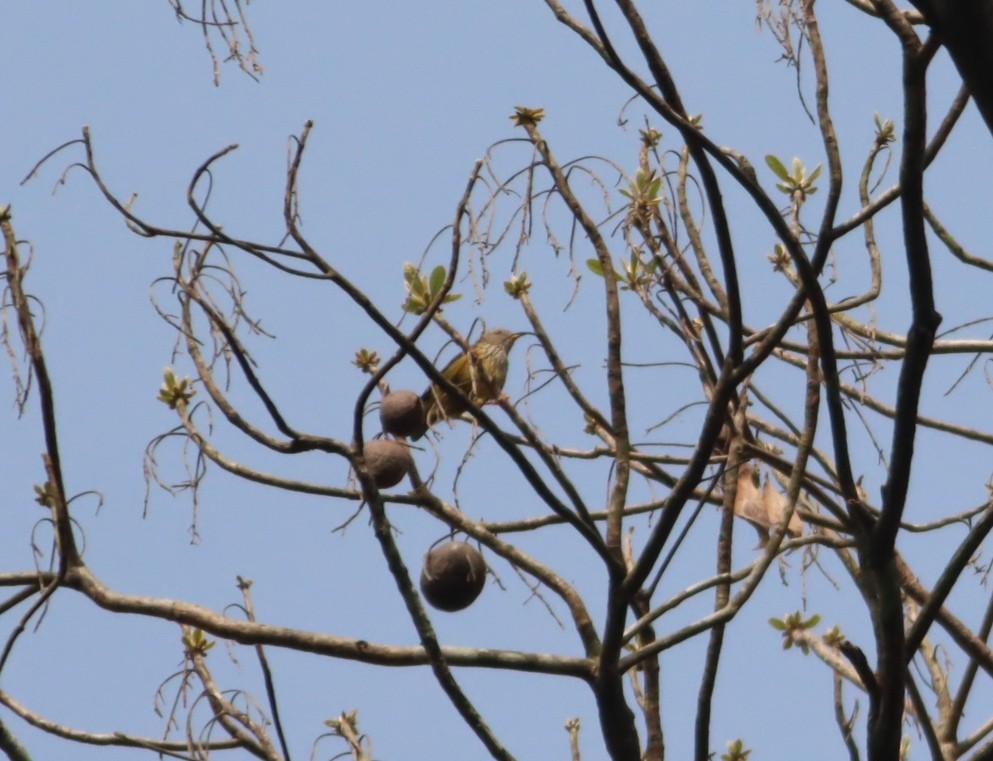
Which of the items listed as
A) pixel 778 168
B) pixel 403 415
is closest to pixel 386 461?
pixel 403 415

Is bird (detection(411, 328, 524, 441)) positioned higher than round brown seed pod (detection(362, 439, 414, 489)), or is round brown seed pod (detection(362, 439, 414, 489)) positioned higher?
bird (detection(411, 328, 524, 441))

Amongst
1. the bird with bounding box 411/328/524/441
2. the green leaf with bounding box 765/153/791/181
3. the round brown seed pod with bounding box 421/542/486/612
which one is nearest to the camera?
the round brown seed pod with bounding box 421/542/486/612

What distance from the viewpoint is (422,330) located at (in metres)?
2.44

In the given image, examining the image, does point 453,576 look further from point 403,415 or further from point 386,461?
point 403,415

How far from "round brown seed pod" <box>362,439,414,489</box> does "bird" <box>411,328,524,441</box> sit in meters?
0.17

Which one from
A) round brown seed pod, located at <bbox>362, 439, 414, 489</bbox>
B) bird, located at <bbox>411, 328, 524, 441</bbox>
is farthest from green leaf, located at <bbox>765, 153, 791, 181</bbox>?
round brown seed pod, located at <bbox>362, 439, 414, 489</bbox>

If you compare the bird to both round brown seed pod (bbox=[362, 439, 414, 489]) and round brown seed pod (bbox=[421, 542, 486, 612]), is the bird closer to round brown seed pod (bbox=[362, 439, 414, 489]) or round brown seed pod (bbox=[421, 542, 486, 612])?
round brown seed pod (bbox=[362, 439, 414, 489])

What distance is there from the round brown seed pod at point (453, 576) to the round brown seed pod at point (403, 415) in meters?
0.42

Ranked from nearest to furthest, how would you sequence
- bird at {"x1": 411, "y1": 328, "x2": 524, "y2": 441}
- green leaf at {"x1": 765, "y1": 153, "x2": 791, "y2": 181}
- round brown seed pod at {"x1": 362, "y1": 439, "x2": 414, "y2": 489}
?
round brown seed pod at {"x1": 362, "y1": 439, "x2": 414, "y2": 489}, bird at {"x1": 411, "y1": 328, "x2": 524, "y2": 441}, green leaf at {"x1": 765, "y1": 153, "x2": 791, "y2": 181}

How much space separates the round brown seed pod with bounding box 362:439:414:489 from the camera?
295 cm

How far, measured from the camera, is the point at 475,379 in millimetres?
3141

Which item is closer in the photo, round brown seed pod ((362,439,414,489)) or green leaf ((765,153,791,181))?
round brown seed pod ((362,439,414,489))

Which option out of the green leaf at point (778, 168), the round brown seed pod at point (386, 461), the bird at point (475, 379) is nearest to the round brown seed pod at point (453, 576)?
the round brown seed pod at point (386, 461)

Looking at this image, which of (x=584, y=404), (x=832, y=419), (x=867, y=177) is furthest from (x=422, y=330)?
(x=867, y=177)
